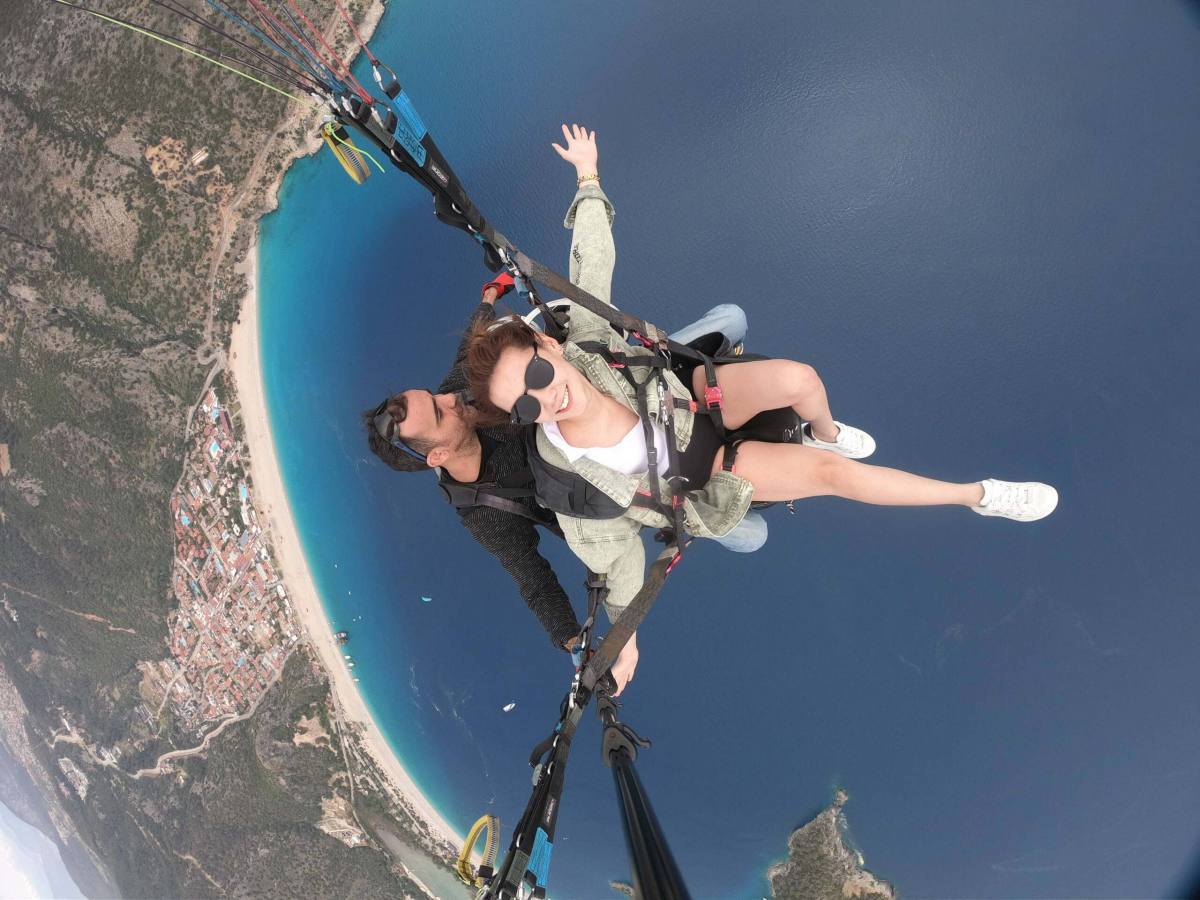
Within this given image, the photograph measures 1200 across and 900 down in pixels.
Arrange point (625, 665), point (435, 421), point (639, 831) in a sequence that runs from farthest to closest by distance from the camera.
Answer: point (625, 665), point (435, 421), point (639, 831)

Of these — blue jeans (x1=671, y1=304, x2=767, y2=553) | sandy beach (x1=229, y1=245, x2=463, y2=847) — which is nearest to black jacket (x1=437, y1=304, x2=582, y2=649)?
blue jeans (x1=671, y1=304, x2=767, y2=553)

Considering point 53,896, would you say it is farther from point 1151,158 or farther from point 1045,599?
point 1151,158

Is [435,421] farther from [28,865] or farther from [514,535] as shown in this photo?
[28,865]

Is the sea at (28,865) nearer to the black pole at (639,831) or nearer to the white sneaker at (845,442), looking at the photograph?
the black pole at (639,831)

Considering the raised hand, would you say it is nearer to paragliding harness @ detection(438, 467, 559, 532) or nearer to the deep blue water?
paragliding harness @ detection(438, 467, 559, 532)

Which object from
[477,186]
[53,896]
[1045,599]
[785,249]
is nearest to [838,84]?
[785,249]

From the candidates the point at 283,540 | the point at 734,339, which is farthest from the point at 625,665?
the point at 283,540
